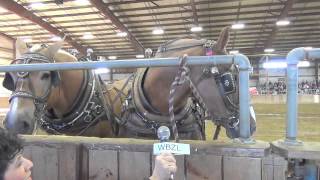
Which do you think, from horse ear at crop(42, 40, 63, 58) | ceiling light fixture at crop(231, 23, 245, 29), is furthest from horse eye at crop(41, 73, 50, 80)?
ceiling light fixture at crop(231, 23, 245, 29)

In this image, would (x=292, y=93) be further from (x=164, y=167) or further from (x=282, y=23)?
(x=282, y=23)

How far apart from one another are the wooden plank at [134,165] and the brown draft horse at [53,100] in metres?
0.64

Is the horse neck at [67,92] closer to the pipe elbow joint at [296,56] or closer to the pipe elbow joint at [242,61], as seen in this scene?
the pipe elbow joint at [242,61]

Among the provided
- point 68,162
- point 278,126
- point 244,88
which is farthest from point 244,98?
point 278,126

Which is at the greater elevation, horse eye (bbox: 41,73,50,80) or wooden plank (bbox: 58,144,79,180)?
horse eye (bbox: 41,73,50,80)

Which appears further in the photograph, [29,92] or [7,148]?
[29,92]

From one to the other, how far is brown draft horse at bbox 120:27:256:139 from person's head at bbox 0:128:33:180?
1.04 m

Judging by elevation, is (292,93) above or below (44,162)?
above

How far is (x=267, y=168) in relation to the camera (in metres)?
1.29

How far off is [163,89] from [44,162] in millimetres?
869

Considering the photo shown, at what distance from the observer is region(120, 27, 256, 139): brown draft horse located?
1.76 meters

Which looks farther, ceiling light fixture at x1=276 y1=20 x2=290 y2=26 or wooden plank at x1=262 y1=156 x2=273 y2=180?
ceiling light fixture at x1=276 y1=20 x2=290 y2=26

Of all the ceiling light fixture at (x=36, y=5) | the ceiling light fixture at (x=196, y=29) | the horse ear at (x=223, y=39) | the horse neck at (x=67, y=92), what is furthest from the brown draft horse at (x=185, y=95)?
the ceiling light fixture at (x=196, y=29)

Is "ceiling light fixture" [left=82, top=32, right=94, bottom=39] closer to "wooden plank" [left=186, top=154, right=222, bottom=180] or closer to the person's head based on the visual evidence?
"wooden plank" [left=186, top=154, right=222, bottom=180]
